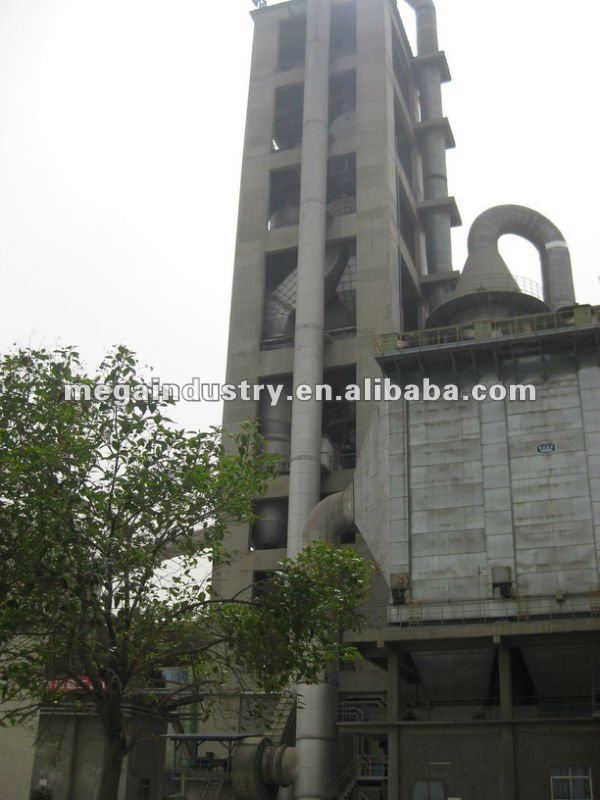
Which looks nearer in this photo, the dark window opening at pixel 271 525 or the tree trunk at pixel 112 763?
the tree trunk at pixel 112 763

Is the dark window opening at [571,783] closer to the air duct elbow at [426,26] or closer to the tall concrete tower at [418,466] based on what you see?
the tall concrete tower at [418,466]

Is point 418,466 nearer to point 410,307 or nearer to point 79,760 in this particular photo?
point 79,760

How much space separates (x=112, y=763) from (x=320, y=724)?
25725mm

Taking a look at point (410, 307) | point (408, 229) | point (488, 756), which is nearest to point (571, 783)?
point (488, 756)

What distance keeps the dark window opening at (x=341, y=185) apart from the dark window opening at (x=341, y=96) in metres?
4.80

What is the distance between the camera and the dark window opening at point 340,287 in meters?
64.3

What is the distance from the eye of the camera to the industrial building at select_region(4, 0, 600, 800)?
3453cm

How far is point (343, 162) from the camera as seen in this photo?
69.3 metres

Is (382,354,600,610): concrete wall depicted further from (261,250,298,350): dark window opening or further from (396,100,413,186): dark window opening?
(396,100,413,186): dark window opening

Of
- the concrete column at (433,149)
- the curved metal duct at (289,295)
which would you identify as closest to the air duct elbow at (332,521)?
the curved metal duct at (289,295)

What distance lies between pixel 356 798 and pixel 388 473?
16.2 m

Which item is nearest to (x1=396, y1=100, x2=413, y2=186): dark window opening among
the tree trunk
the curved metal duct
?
the curved metal duct

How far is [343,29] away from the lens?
75938 millimetres

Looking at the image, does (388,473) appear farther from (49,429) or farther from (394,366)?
(49,429)
